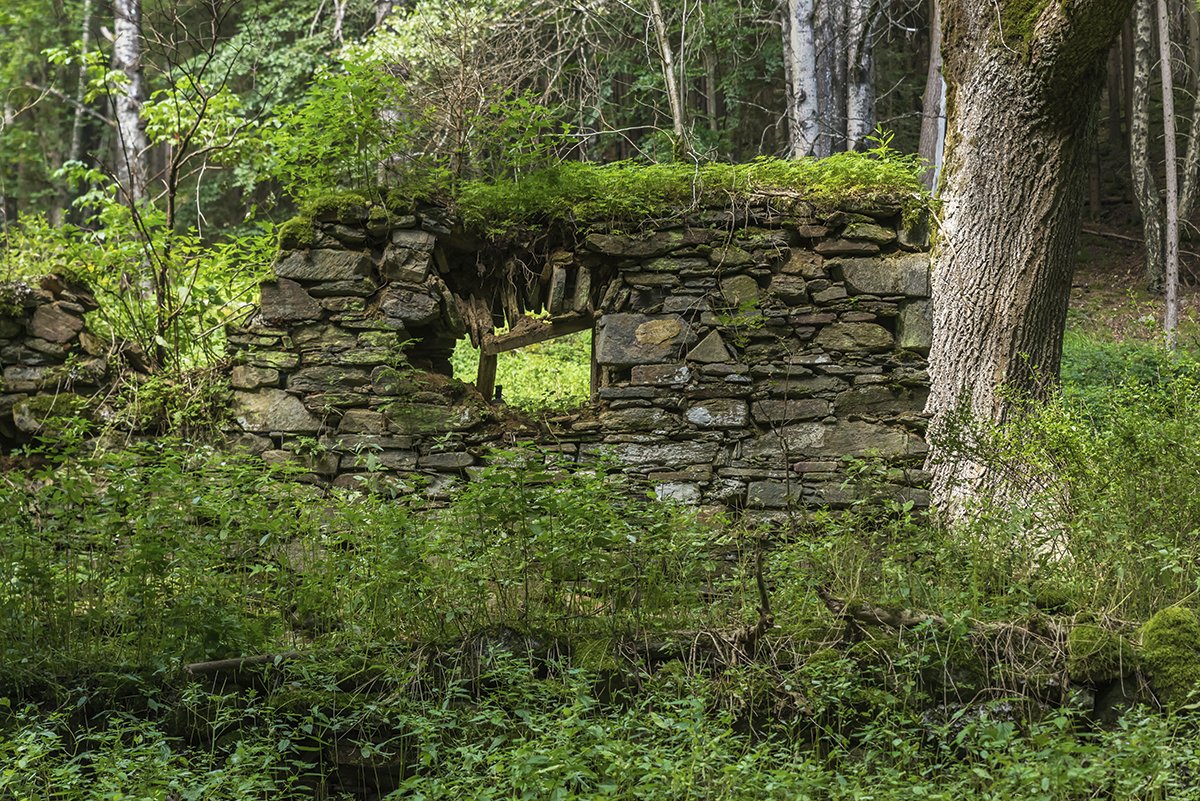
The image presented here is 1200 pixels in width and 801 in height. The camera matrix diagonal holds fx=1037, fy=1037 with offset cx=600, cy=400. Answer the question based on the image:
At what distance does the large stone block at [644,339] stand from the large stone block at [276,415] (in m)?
1.88

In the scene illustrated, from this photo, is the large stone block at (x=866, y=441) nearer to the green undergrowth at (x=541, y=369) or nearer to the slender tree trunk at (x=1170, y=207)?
the green undergrowth at (x=541, y=369)

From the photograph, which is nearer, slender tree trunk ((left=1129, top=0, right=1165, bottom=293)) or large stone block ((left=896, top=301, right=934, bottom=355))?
large stone block ((left=896, top=301, right=934, bottom=355))

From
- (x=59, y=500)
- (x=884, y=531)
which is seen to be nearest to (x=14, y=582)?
(x=59, y=500)

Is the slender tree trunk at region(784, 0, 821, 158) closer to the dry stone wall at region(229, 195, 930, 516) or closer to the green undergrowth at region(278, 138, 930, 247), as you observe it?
the green undergrowth at region(278, 138, 930, 247)

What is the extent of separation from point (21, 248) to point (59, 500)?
12.3 ft

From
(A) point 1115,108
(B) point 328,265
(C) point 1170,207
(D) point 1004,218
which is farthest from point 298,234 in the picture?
(A) point 1115,108

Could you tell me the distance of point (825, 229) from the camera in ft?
21.3

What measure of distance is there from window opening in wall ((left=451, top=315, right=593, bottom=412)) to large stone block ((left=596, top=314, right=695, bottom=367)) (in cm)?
29

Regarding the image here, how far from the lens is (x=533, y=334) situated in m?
6.75

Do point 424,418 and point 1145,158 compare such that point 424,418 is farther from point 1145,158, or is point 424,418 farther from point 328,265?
point 1145,158

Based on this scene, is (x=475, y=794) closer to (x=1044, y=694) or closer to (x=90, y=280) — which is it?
(x=1044, y=694)

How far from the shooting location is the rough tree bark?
6223mm

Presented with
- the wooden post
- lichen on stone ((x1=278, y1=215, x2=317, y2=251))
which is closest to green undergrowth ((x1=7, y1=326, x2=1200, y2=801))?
lichen on stone ((x1=278, y1=215, x2=317, y2=251))

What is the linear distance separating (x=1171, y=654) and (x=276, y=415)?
496cm
